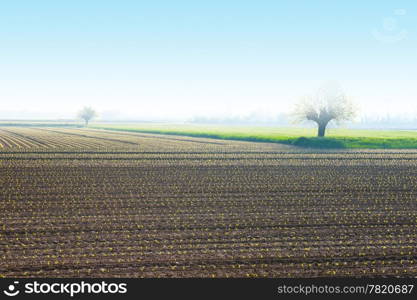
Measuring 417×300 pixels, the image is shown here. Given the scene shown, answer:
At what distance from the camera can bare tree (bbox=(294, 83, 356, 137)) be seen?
62906 millimetres

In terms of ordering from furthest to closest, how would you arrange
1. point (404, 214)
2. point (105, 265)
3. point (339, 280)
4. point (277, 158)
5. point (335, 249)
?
point (277, 158) < point (404, 214) < point (335, 249) < point (105, 265) < point (339, 280)

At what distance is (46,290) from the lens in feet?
31.1

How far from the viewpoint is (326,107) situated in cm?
6338

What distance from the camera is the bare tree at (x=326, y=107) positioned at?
206 feet

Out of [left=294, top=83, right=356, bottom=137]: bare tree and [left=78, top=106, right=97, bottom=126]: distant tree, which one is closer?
[left=294, top=83, right=356, bottom=137]: bare tree

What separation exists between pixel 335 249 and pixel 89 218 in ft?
30.8

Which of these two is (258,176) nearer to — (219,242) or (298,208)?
(298,208)

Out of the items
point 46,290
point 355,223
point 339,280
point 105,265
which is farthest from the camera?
point 355,223

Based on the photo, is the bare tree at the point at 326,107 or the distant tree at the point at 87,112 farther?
the distant tree at the point at 87,112

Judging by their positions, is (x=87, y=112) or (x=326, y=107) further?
(x=87, y=112)

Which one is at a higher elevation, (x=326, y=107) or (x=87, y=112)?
(x=87, y=112)

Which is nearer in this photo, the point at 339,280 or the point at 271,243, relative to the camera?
the point at 339,280

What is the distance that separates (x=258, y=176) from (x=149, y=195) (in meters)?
8.78

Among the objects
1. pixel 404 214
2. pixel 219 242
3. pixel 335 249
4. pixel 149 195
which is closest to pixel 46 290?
pixel 219 242
